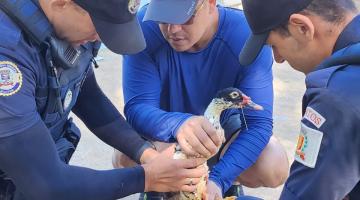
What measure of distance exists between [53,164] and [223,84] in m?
1.11

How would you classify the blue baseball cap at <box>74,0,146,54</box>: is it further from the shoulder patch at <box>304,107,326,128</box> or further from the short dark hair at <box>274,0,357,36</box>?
the shoulder patch at <box>304,107,326,128</box>

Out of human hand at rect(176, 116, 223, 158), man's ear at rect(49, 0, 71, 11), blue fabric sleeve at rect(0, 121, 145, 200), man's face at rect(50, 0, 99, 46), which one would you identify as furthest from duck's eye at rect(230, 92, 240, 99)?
man's ear at rect(49, 0, 71, 11)

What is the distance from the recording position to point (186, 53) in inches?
105

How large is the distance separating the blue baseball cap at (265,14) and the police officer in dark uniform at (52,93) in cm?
42

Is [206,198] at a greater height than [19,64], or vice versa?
[19,64]

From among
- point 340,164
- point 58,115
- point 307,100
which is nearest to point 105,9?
point 58,115

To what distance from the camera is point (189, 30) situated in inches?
97.7

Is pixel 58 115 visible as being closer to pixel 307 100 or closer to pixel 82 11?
pixel 82 11

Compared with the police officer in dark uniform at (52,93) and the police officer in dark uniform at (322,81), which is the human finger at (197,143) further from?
the police officer in dark uniform at (322,81)

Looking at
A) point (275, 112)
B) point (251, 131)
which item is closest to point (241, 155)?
point (251, 131)

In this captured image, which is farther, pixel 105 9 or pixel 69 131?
pixel 69 131

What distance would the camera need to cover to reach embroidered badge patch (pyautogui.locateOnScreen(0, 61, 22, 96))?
1.73m

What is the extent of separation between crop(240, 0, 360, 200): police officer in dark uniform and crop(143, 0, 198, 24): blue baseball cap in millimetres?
463

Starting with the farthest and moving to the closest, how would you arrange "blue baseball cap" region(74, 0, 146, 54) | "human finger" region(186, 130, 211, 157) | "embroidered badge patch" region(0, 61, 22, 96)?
"human finger" region(186, 130, 211, 157), "blue baseball cap" region(74, 0, 146, 54), "embroidered badge patch" region(0, 61, 22, 96)
